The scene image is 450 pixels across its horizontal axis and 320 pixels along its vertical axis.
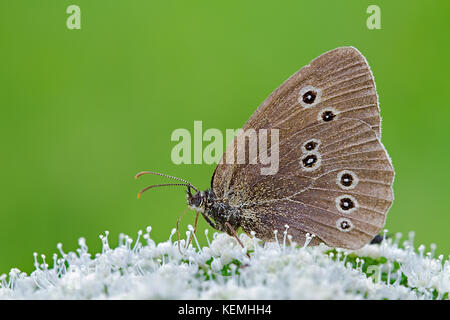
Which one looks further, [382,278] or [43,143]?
[43,143]

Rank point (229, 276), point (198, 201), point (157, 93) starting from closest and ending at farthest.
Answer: point (229, 276) → point (198, 201) → point (157, 93)

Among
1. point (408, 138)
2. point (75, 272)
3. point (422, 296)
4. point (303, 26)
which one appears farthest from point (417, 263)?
point (303, 26)

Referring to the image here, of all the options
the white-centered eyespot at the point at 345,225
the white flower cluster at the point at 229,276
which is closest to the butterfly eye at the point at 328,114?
the white-centered eyespot at the point at 345,225

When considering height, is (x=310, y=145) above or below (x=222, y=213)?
above

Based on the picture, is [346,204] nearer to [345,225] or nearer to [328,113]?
[345,225]

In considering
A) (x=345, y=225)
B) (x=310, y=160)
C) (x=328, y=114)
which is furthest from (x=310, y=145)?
(x=345, y=225)
